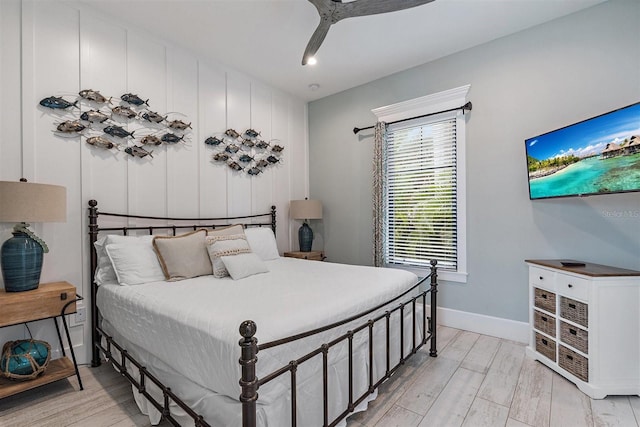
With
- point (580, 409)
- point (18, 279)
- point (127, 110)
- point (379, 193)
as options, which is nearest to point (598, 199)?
point (580, 409)

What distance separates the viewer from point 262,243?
3.37m

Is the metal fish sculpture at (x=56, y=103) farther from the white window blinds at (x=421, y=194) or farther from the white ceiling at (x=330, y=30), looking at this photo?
the white window blinds at (x=421, y=194)

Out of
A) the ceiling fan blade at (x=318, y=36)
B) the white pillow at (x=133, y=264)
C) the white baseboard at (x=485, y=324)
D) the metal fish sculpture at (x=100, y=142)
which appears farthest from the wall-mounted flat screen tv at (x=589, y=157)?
the metal fish sculpture at (x=100, y=142)

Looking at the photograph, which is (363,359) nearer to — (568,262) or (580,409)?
(580,409)

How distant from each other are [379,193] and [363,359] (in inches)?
86.7

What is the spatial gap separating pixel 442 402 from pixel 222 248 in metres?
1.99

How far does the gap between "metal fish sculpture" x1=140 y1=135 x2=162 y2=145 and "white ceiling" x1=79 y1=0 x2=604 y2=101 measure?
102 cm

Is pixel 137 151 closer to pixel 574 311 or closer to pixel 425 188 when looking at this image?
pixel 425 188

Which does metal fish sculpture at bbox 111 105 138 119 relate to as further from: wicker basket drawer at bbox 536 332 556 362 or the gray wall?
wicker basket drawer at bbox 536 332 556 362

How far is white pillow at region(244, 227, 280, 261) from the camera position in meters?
3.28

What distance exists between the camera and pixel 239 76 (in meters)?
3.71

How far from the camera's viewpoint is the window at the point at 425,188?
3.28m

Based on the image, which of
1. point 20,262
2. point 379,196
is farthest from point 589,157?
point 20,262

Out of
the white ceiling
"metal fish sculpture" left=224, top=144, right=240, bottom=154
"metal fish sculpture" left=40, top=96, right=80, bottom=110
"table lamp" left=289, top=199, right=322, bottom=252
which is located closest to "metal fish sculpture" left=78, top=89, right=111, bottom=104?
"metal fish sculpture" left=40, top=96, right=80, bottom=110
